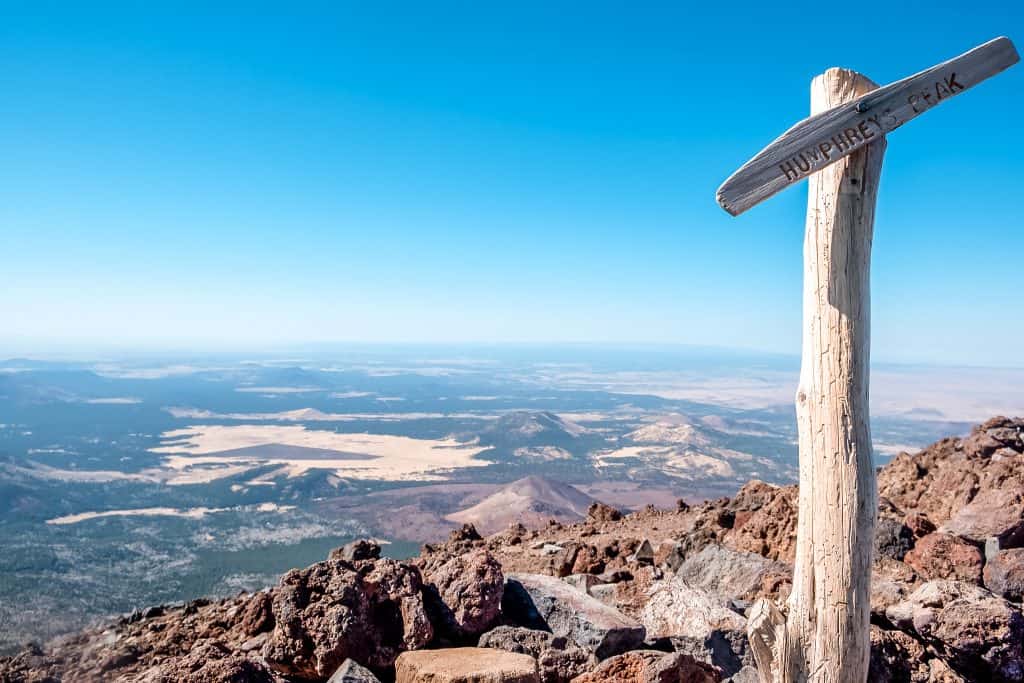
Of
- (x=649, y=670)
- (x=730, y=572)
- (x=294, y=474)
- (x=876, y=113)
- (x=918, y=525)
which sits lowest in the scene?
(x=294, y=474)

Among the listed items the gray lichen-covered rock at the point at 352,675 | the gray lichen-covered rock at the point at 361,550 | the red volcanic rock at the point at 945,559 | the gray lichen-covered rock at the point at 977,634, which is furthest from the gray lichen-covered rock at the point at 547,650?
the red volcanic rock at the point at 945,559

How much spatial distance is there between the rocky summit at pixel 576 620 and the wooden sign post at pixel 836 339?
2.96ft

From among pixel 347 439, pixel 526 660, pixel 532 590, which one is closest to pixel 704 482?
pixel 532 590

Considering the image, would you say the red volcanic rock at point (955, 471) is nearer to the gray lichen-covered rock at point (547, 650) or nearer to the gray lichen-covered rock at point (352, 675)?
the gray lichen-covered rock at point (547, 650)

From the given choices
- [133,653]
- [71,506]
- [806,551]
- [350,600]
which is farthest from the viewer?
[71,506]

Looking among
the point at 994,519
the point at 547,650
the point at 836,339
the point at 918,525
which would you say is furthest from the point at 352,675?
the point at 994,519

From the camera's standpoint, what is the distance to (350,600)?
5020 mm

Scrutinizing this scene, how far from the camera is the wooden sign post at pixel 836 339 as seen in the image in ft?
11.3

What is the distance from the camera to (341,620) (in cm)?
483

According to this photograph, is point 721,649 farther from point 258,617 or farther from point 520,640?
point 258,617

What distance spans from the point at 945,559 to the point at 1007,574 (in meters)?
0.55

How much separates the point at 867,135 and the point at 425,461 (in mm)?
39033

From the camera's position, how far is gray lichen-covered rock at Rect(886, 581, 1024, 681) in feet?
15.8

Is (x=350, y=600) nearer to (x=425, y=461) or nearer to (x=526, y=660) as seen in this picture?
(x=526, y=660)
